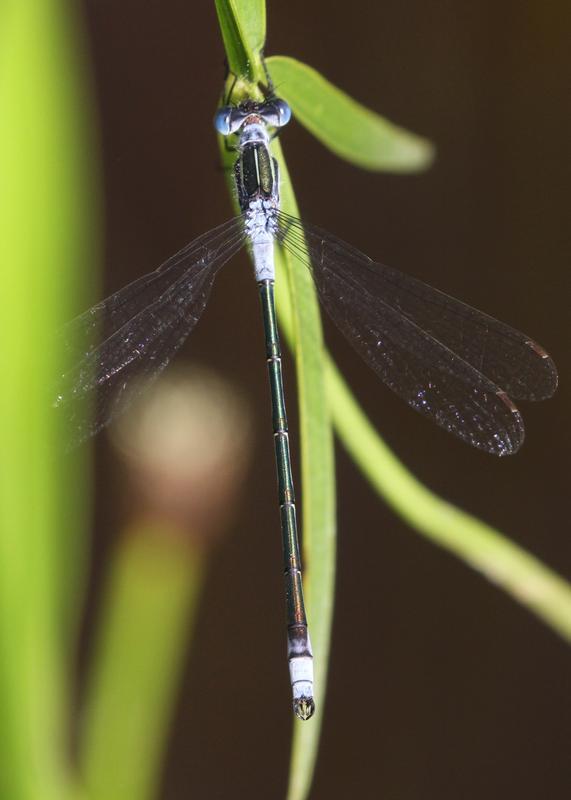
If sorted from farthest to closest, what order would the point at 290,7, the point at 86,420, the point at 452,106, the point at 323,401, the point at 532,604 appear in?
the point at 452,106
the point at 290,7
the point at 532,604
the point at 86,420
the point at 323,401

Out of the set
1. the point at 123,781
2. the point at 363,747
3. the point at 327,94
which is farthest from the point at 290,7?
the point at 363,747

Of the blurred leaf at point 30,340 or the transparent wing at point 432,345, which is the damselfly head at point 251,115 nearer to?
the transparent wing at point 432,345

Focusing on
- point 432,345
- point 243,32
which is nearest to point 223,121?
point 243,32

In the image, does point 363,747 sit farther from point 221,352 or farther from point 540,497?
point 221,352

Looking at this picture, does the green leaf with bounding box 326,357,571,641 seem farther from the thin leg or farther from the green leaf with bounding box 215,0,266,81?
the green leaf with bounding box 215,0,266,81

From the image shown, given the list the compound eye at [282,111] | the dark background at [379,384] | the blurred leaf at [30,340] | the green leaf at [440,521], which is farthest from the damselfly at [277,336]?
the dark background at [379,384]

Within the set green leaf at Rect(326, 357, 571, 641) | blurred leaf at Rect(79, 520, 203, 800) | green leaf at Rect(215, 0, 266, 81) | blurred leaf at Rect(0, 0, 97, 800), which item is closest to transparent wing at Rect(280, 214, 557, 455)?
green leaf at Rect(326, 357, 571, 641)
